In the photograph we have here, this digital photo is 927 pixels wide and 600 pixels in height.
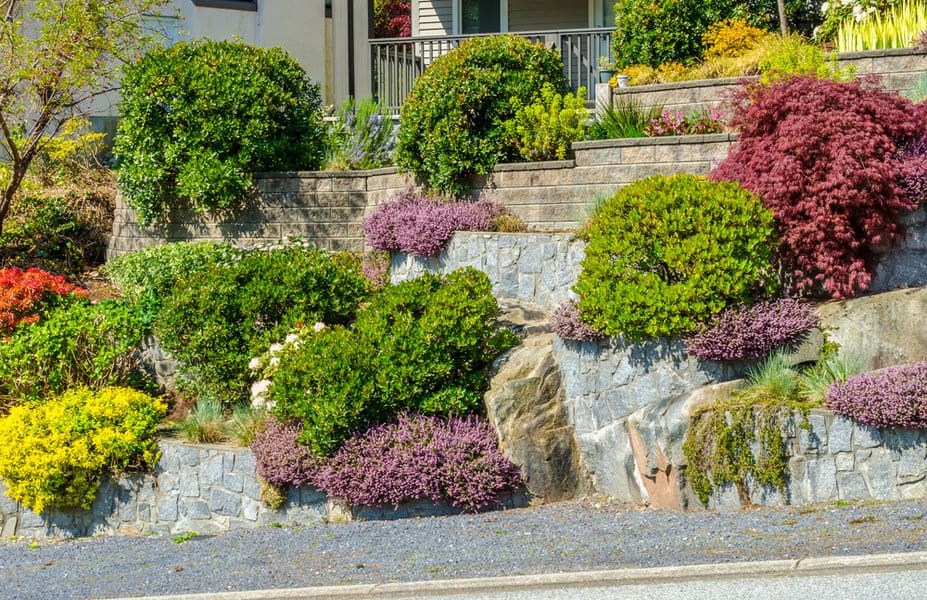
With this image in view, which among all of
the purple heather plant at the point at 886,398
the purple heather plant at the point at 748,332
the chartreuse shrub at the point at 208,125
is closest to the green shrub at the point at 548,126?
the chartreuse shrub at the point at 208,125

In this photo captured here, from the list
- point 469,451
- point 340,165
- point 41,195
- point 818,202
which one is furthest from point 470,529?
point 41,195

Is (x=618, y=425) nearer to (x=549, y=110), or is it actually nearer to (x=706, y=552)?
(x=706, y=552)

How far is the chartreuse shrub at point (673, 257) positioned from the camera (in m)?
10.2

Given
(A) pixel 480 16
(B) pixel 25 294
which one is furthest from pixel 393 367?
(A) pixel 480 16

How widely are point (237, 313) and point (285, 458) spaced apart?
222 cm

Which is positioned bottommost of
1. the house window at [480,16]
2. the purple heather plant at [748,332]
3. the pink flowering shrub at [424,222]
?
the purple heather plant at [748,332]

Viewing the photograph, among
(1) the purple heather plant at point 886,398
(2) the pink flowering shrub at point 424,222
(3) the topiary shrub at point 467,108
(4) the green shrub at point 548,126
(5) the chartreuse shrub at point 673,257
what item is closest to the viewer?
(1) the purple heather plant at point 886,398

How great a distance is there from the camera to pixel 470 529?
9.61 meters

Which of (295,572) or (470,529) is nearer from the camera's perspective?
(295,572)

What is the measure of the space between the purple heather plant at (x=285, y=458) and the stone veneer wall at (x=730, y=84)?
5966 millimetres

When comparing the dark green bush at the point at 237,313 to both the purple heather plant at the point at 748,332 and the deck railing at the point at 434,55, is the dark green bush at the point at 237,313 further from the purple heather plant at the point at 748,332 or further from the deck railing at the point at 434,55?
the deck railing at the point at 434,55

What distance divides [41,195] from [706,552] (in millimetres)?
12536

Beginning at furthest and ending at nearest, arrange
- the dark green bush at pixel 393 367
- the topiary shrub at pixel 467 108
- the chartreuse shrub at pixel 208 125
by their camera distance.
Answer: the chartreuse shrub at pixel 208 125 → the topiary shrub at pixel 467 108 → the dark green bush at pixel 393 367

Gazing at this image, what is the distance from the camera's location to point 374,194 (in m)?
15.2
